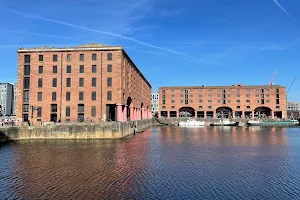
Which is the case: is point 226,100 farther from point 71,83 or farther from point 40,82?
point 40,82

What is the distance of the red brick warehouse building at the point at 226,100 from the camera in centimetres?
12200

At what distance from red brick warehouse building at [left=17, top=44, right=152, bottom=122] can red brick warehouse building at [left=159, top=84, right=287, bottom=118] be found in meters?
72.2

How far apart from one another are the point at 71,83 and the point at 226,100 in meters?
85.5

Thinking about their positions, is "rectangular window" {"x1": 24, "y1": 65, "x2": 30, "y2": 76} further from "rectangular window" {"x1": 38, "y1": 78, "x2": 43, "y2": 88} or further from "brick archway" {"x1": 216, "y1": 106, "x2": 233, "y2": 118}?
"brick archway" {"x1": 216, "y1": 106, "x2": 233, "y2": 118}

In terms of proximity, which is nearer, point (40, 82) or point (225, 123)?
point (40, 82)

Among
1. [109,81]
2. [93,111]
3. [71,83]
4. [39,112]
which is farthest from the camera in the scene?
[39,112]

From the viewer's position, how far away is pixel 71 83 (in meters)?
55.4

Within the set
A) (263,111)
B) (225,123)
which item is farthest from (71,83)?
(263,111)

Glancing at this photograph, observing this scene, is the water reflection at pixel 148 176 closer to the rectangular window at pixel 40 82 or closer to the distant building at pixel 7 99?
the rectangular window at pixel 40 82

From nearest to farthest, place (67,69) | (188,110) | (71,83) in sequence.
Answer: (71,83), (67,69), (188,110)

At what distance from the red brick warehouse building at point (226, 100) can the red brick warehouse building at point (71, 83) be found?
72.2m

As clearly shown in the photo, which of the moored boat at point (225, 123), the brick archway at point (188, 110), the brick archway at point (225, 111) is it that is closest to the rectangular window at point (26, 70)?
the moored boat at point (225, 123)

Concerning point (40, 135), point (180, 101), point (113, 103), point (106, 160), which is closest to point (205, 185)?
point (106, 160)

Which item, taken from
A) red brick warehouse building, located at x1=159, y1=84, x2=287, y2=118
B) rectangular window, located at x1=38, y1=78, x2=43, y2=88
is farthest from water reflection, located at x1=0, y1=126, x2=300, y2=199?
red brick warehouse building, located at x1=159, y1=84, x2=287, y2=118
